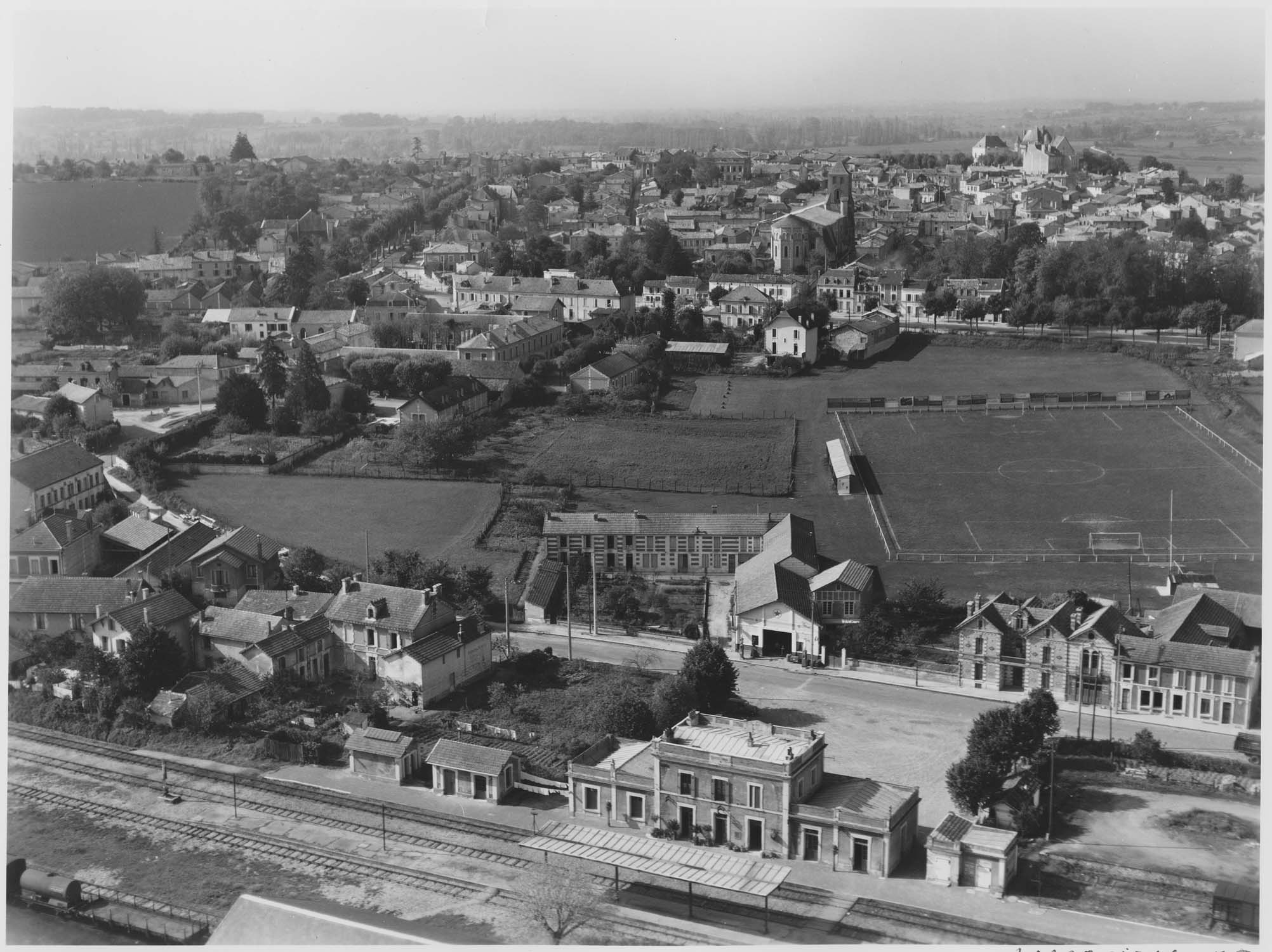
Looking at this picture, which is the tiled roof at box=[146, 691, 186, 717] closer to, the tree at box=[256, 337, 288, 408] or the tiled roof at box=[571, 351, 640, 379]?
the tree at box=[256, 337, 288, 408]

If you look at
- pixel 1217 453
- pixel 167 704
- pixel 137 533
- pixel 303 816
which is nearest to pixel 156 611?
pixel 167 704

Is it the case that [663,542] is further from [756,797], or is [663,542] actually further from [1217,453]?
[1217,453]

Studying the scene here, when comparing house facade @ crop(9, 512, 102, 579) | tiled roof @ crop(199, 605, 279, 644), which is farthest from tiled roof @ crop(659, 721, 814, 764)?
house facade @ crop(9, 512, 102, 579)

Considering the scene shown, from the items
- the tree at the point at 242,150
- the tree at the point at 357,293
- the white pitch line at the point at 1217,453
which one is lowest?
the white pitch line at the point at 1217,453

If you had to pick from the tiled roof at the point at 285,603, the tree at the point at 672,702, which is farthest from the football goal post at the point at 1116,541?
the tiled roof at the point at 285,603

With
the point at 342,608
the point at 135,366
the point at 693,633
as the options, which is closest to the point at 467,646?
the point at 342,608

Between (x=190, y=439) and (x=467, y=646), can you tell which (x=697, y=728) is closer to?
(x=467, y=646)

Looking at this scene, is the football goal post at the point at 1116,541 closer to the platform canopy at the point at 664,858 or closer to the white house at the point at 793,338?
the platform canopy at the point at 664,858
